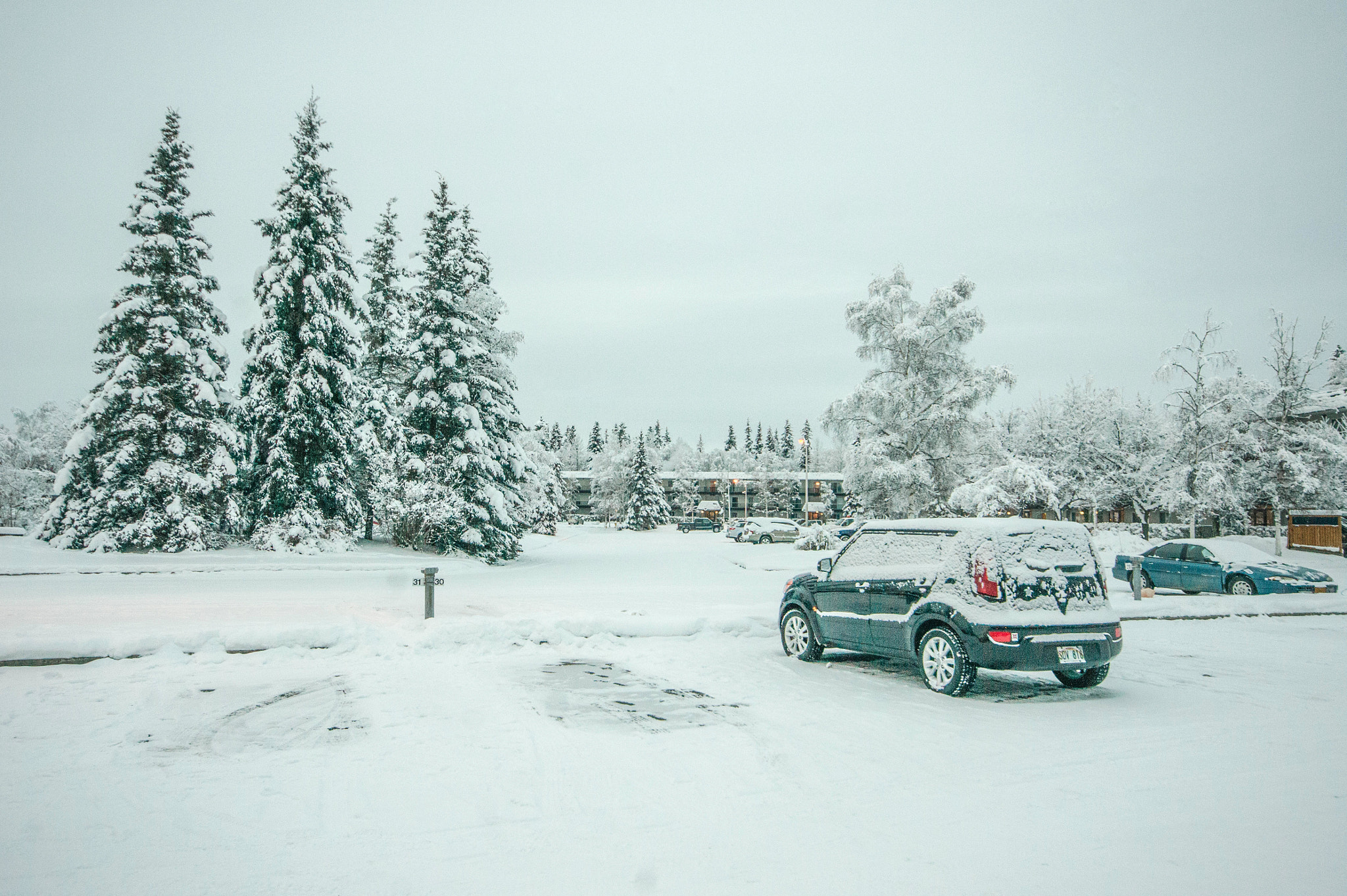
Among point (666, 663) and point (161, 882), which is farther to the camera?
point (666, 663)

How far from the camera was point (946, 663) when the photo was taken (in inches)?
318

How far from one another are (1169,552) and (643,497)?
225 feet

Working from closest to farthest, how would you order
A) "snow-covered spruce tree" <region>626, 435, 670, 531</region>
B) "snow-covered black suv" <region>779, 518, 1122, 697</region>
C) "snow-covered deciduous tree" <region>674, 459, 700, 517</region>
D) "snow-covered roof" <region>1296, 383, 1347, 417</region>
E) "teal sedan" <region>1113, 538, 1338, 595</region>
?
"snow-covered black suv" <region>779, 518, 1122, 697</region>
"teal sedan" <region>1113, 538, 1338, 595</region>
"snow-covered roof" <region>1296, 383, 1347, 417</region>
"snow-covered spruce tree" <region>626, 435, 670, 531</region>
"snow-covered deciduous tree" <region>674, 459, 700, 517</region>

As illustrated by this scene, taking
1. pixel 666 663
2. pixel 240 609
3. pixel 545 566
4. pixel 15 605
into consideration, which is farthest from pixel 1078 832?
pixel 545 566

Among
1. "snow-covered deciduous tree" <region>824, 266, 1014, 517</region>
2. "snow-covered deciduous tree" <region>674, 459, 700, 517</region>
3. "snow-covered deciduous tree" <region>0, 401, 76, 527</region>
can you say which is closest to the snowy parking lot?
"snow-covered deciduous tree" <region>824, 266, 1014, 517</region>

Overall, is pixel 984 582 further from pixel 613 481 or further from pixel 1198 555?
pixel 613 481

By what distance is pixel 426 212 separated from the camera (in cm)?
2878

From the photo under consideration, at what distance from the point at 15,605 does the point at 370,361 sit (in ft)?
67.7

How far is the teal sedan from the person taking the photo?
55.7 feet

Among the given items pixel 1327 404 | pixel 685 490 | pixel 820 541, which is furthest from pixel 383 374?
pixel 685 490

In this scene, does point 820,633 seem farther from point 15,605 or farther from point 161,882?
point 15,605

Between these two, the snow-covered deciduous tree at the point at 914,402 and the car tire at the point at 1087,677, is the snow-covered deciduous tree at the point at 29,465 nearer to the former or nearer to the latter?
the snow-covered deciduous tree at the point at 914,402

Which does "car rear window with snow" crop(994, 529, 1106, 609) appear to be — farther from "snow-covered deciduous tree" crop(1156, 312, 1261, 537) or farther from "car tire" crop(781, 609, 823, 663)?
"snow-covered deciduous tree" crop(1156, 312, 1261, 537)

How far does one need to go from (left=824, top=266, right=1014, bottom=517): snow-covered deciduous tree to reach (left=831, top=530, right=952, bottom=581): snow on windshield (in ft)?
76.7
